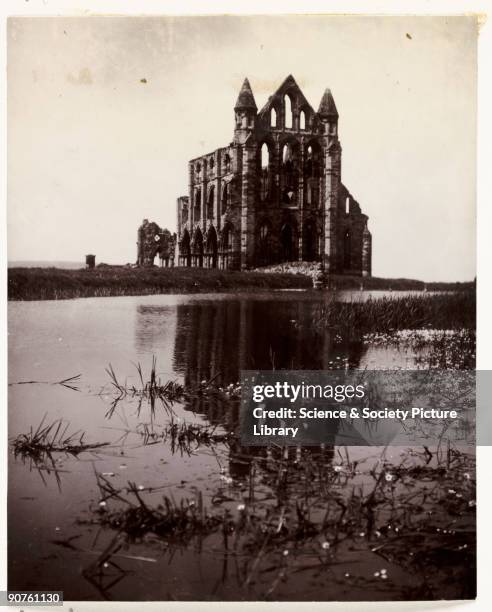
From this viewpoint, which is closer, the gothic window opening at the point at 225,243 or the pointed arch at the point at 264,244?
the gothic window opening at the point at 225,243

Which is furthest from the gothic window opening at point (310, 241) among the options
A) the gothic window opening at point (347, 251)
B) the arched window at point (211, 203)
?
the arched window at point (211, 203)

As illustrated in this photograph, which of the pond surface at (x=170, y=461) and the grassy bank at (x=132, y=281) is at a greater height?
the grassy bank at (x=132, y=281)

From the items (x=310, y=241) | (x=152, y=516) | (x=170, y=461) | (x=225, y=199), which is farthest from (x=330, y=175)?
(x=152, y=516)

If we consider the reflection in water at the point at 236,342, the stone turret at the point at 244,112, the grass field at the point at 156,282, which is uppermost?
the stone turret at the point at 244,112

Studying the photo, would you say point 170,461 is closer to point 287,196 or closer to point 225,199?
point 225,199

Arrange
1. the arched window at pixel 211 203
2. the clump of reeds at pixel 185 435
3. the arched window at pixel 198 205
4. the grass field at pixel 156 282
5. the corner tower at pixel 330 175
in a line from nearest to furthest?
the clump of reeds at pixel 185 435 < the grass field at pixel 156 282 < the corner tower at pixel 330 175 < the arched window at pixel 211 203 < the arched window at pixel 198 205

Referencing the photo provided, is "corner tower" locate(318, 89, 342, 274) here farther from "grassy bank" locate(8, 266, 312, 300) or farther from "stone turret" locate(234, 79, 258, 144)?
"stone turret" locate(234, 79, 258, 144)

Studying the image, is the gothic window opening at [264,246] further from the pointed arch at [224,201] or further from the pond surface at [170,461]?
the pond surface at [170,461]
